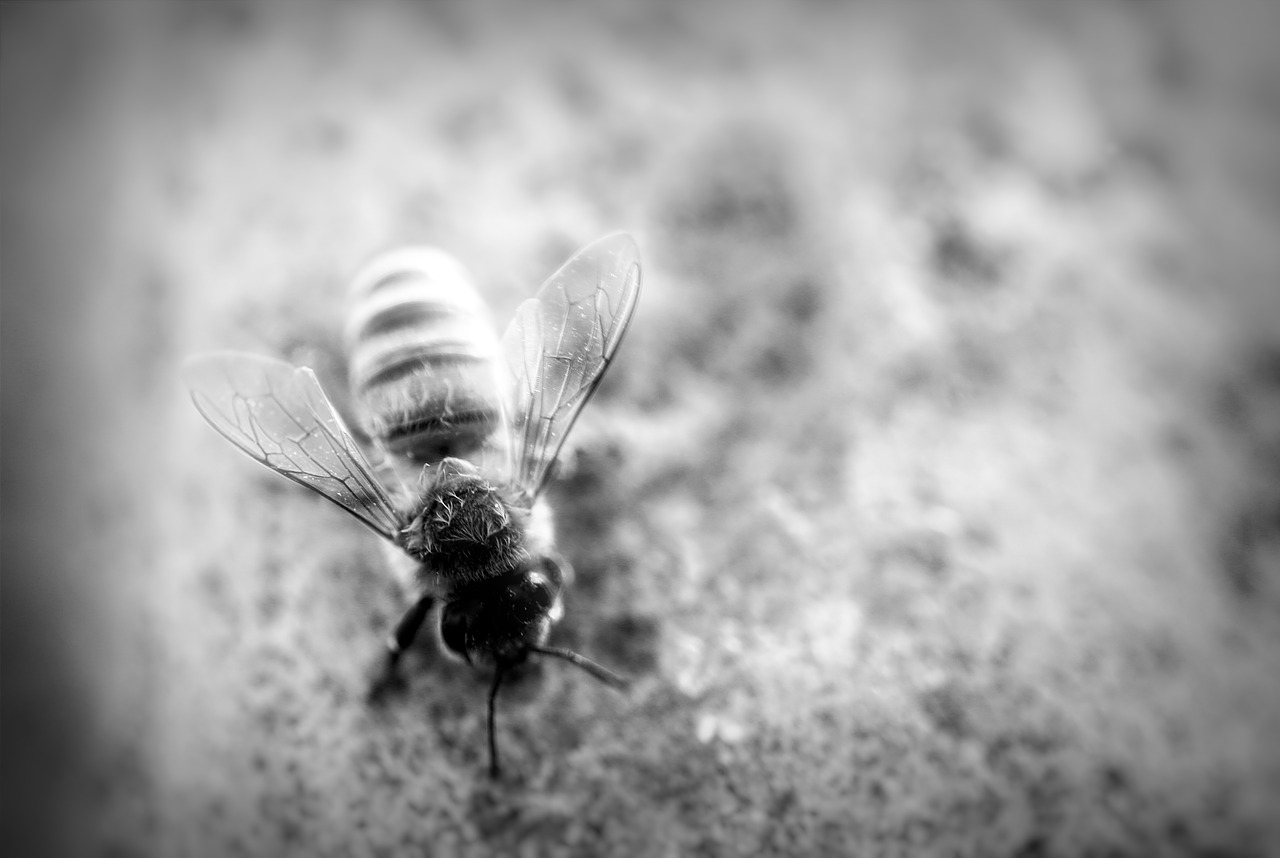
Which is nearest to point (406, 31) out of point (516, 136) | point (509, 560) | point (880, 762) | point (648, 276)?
point (516, 136)

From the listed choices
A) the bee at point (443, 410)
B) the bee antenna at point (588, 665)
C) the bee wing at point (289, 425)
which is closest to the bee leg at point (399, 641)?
the bee at point (443, 410)

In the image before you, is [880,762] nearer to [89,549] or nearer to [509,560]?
[509,560]

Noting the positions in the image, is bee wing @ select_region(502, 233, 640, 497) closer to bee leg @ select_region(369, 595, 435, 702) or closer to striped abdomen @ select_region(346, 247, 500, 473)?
striped abdomen @ select_region(346, 247, 500, 473)

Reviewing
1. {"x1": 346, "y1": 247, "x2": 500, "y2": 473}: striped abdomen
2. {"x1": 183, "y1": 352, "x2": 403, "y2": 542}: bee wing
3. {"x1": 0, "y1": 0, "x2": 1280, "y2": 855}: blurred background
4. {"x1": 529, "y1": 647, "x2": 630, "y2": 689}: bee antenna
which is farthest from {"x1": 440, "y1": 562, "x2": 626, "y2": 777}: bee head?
{"x1": 346, "y1": 247, "x2": 500, "y2": 473}: striped abdomen

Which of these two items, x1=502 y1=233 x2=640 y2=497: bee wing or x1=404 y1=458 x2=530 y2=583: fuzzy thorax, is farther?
x1=502 y1=233 x2=640 y2=497: bee wing

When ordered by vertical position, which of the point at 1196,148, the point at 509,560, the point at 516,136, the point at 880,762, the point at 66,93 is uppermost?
the point at 1196,148
